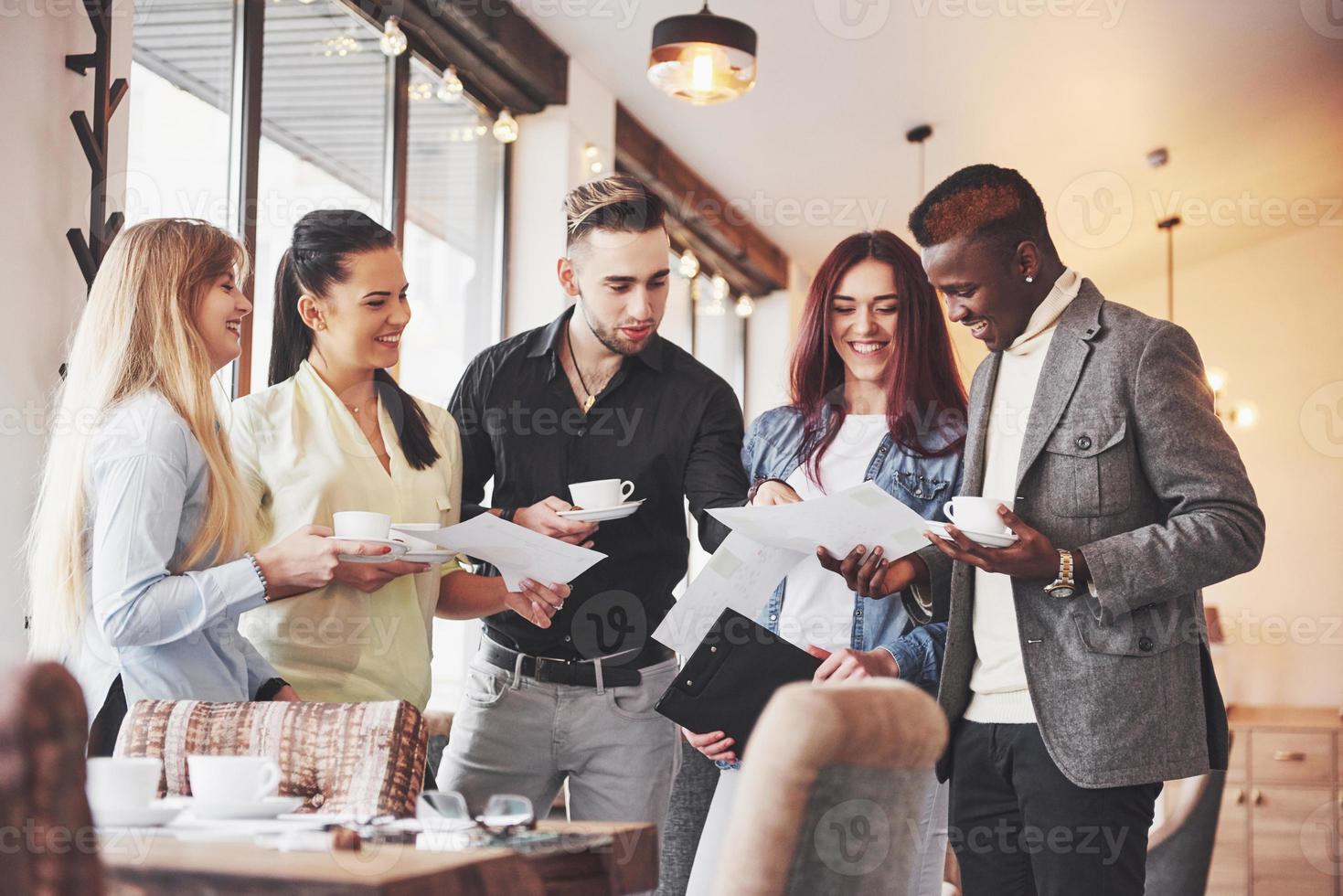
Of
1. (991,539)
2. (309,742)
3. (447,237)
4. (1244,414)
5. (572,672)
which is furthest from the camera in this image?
(1244,414)

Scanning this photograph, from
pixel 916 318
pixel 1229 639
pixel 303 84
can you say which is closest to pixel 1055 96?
pixel 303 84

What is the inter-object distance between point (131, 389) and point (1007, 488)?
1.25m

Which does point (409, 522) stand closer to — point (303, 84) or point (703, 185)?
point (303, 84)

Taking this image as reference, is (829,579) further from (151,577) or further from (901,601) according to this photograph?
(151,577)

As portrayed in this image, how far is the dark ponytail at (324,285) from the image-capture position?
2.21m

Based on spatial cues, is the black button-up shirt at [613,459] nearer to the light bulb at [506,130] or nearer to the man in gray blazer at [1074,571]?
the man in gray blazer at [1074,571]

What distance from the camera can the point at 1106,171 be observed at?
22.2ft

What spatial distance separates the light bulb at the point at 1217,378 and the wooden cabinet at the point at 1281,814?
2551 mm

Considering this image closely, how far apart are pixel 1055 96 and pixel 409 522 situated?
13.9 feet

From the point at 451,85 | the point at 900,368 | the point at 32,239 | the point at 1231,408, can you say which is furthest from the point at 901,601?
the point at 1231,408

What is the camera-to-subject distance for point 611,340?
8.18 feet

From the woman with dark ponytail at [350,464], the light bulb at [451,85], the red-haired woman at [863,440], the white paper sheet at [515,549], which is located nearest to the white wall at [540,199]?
the light bulb at [451,85]

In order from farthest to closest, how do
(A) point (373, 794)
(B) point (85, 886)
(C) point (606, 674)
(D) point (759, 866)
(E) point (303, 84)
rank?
(E) point (303, 84)
(C) point (606, 674)
(A) point (373, 794)
(D) point (759, 866)
(B) point (85, 886)

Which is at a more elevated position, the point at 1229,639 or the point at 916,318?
the point at 916,318
